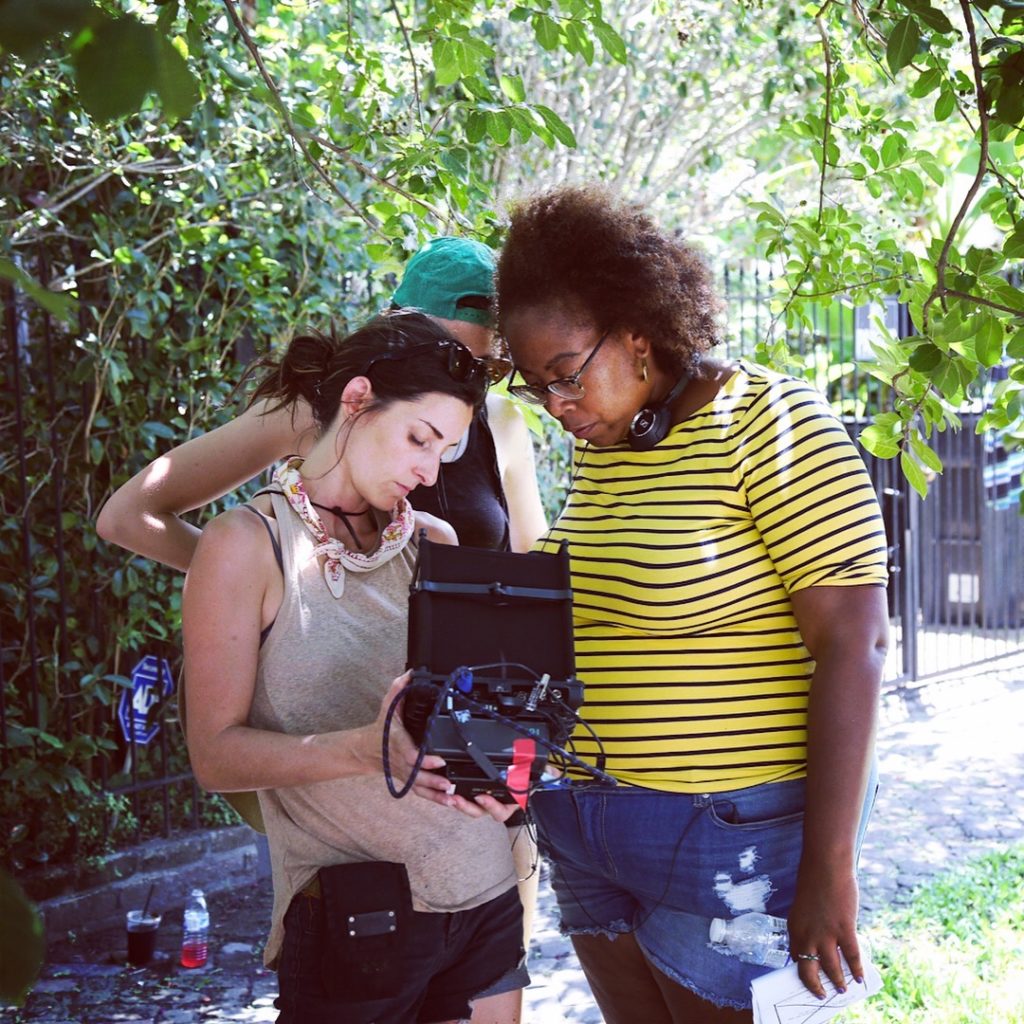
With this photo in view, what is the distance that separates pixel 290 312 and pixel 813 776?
4773 millimetres

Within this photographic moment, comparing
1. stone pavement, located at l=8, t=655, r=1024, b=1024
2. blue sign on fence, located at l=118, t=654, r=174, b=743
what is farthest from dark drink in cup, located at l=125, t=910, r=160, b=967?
blue sign on fence, located at l=118, t=654, r=174, b=743

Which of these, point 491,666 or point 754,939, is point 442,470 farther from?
point 754,939

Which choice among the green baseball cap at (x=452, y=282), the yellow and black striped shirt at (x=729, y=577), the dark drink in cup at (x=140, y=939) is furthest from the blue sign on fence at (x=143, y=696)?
the yellow and black striped shirt at (x=729, y=577)

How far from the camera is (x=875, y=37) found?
3.27 meters

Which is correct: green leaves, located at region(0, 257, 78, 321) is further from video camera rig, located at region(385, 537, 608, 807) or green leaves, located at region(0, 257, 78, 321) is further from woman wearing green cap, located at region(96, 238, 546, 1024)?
woman wearing green cap, located at region(96, 238, 546, 1024)

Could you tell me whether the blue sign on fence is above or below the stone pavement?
above

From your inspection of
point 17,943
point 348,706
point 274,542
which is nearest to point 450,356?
point 274,542

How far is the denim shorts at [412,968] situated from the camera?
2.00 metres

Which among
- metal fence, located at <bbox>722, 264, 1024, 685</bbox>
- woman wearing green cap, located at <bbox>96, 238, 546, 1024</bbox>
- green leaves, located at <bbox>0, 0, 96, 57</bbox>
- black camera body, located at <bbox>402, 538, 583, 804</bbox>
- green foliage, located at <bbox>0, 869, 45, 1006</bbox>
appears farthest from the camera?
metal fence, located at <bbox>722, 264, 1024, 685</bbox>

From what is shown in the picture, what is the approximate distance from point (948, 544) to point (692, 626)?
9.42 meters

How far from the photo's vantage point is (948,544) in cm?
1079

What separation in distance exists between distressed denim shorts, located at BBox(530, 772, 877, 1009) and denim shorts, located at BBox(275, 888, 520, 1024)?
8.7 inches

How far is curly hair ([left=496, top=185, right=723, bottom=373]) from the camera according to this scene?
85.0 inches

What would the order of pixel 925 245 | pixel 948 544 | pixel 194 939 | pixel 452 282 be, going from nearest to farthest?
1. pixel 452 282
2. pixel 925 245
3. pixel 194 939
4. pixel 948 544
